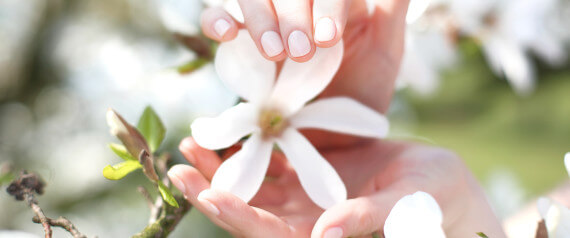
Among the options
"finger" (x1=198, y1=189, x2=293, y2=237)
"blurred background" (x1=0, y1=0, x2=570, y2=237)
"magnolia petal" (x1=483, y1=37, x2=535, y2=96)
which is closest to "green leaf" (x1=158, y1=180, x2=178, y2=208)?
"finger" (x1=198, y1=189, x2=293, y2=237)

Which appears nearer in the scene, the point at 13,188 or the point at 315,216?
the point at 13,188

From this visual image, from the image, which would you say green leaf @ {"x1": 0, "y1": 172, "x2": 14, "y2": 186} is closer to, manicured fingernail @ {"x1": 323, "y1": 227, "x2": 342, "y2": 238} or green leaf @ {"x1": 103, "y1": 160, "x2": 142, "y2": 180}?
green leaf @ {"x1": 103, "y1": 160, "x2": 142, "y2": 180}

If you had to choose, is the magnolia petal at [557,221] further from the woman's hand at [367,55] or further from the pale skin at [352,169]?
the woman's hand at [367,55]

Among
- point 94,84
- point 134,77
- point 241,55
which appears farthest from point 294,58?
point 94,84

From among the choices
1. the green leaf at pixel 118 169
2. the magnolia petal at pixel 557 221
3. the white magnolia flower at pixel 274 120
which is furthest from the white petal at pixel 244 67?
the magnolia petal at pixel 557 221

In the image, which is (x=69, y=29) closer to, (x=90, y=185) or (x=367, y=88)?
(x=90, y=185)
